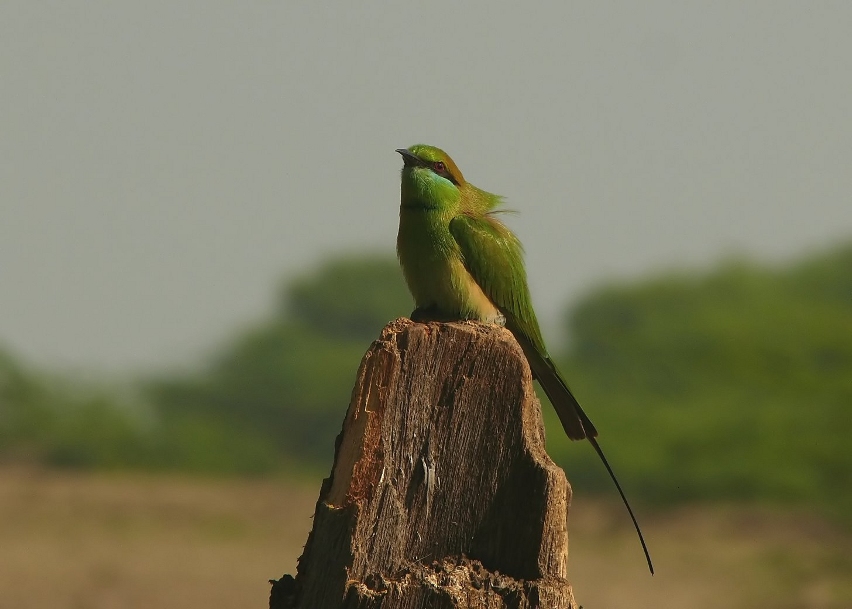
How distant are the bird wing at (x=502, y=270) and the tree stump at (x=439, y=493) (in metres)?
1.60

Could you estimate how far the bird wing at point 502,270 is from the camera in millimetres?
4629

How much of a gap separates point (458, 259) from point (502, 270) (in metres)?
0.17

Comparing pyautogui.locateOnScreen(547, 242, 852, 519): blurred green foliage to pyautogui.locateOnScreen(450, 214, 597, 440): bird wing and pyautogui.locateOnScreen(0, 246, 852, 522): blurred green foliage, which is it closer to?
pyautogui.locateOnScreen(0, 246, 852, 522): blurred green foliage

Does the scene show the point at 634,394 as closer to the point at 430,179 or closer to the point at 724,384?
the point at 724,384

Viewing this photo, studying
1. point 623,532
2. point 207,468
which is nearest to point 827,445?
point 623,532

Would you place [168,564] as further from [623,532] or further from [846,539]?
[846,539]

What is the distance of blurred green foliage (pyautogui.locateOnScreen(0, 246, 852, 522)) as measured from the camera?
69.4 feet

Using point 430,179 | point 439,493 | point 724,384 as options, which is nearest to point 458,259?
point 430,179

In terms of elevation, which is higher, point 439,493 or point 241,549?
point 241,549

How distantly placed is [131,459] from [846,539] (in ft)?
38.2

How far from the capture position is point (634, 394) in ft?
81.2

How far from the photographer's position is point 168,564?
47.9ft

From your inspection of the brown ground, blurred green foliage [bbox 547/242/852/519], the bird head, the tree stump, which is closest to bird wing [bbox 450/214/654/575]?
the bird head

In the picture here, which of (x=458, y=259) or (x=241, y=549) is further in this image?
(x=241, y=549)
